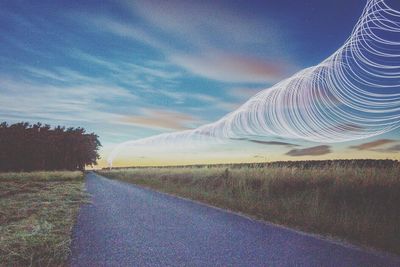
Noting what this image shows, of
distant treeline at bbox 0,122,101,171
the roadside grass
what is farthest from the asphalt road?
distant treeline at bbox 0,122,101,171

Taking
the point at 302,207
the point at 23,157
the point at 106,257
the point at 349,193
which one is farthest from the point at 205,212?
the point at 23,157

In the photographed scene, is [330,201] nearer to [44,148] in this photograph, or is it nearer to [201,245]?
[201,245]

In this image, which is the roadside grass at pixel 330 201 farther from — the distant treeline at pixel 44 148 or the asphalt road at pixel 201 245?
the distant treeline at pixel 44 148

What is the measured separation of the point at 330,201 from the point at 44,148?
85.9 meters

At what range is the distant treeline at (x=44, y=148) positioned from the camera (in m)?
77.8

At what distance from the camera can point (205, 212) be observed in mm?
8906

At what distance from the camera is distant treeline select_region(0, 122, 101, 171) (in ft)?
255

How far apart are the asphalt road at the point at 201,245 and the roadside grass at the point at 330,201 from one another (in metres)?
0.83

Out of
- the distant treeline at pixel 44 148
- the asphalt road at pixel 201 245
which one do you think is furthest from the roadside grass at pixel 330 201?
the distant treeline at pixel 44 148

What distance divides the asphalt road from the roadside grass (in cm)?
83

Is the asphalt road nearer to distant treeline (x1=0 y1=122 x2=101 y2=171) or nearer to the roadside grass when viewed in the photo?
the roadside grass

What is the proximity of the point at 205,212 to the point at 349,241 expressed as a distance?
151 inches

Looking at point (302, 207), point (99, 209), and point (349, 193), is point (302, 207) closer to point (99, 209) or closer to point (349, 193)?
point (349, 193)

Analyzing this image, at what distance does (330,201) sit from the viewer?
9008 mm
